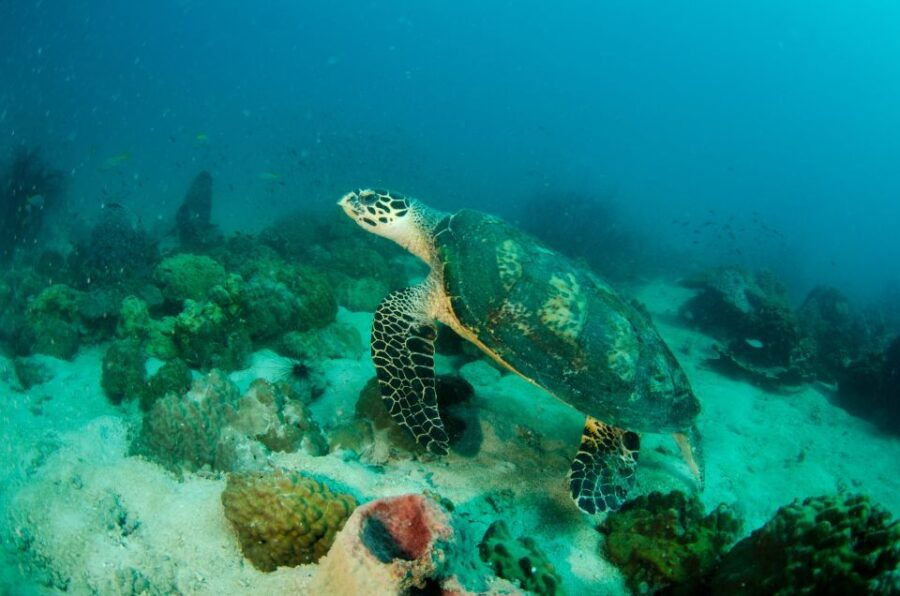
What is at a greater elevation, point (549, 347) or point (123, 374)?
point (549, 347)

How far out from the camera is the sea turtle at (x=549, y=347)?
4168mm

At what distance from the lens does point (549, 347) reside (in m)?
4.26

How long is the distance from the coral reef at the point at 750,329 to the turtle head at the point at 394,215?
768cm

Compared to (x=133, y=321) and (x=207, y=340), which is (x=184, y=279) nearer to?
(x=133, y=321)

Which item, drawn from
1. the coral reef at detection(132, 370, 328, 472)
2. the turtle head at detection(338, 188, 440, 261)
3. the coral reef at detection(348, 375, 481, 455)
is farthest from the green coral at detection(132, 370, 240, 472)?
the turtle head at detection(338, 188, 440, 261)

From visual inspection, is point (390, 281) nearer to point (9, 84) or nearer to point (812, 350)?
point (812, 350)

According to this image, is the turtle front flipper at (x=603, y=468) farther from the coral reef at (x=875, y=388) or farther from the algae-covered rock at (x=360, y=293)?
the coral reef at (x=875, y=388)

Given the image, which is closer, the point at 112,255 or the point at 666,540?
the point at 666,540

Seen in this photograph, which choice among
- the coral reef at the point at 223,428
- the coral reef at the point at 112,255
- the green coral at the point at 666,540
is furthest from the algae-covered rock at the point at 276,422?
the coral reef at the point at 112,255

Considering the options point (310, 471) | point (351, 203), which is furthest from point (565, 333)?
point (351, 203)

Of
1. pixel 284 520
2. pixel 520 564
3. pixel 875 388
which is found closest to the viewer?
pixel 284 520

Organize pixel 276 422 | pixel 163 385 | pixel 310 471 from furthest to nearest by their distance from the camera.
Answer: pixel 163 385 < pixel 276 422 < pixel 310 471

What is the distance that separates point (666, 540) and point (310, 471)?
9.20 ft

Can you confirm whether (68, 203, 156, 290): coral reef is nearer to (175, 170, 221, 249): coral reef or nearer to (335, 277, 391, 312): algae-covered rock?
(175, 170, 221, 249): coral reef
